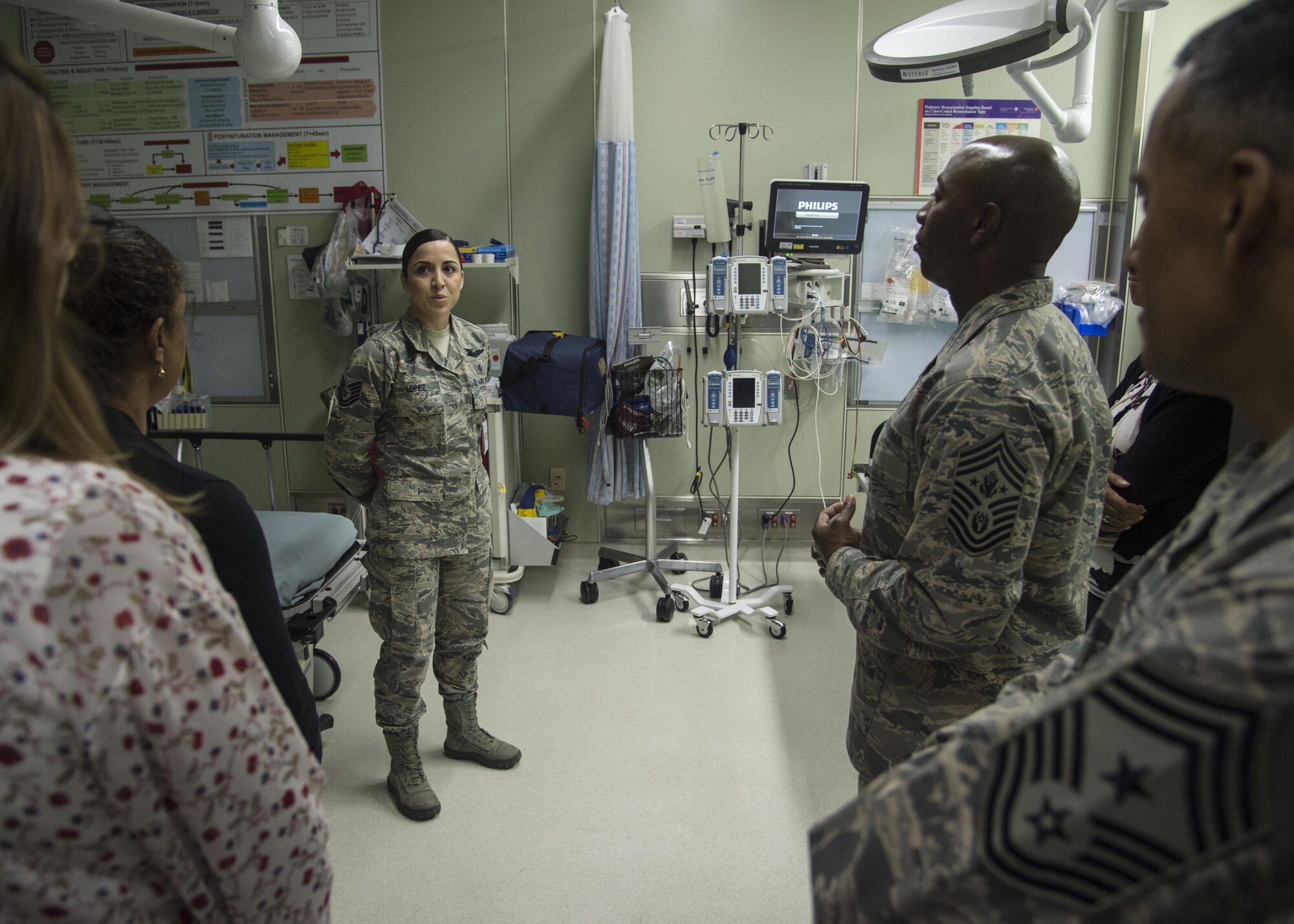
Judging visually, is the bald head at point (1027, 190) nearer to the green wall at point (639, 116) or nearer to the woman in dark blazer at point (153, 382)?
the woman in dark blazer at point (153, 382)

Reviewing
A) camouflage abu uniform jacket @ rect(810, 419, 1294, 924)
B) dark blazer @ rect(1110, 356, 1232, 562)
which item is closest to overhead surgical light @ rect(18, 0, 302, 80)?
dark blazer @ rect(1110, 356, 1232, 562)

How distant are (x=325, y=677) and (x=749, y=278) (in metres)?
2.40

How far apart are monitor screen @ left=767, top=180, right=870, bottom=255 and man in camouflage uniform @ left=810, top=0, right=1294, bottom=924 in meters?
3.17

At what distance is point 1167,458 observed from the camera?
1785 millimetres

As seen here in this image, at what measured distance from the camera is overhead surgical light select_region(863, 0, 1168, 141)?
1.63 m

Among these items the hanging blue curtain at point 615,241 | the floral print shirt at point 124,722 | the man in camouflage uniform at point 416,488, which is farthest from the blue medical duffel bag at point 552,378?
the floral print shirt at point 124,722

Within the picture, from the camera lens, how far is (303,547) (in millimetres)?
2697

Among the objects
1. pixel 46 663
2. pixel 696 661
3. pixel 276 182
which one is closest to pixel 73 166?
pixel 46 663

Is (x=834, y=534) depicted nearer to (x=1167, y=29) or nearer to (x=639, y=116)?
(x=639, y=116)

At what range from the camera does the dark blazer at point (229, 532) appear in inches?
41.3

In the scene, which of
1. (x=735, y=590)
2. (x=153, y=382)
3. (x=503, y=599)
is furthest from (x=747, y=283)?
(x=153, y=382)

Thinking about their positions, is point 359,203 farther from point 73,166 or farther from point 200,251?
point 73,166

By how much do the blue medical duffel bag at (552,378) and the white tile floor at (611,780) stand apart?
0.99 meters

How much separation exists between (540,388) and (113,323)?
103 inches
